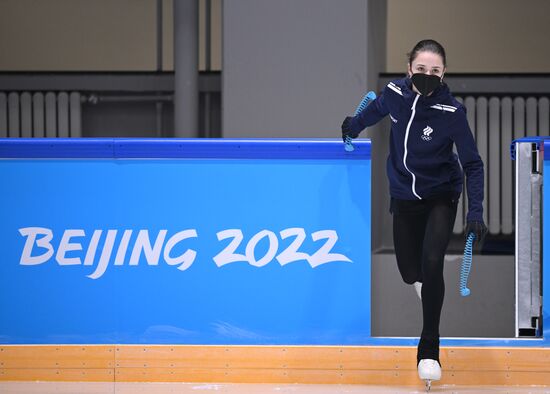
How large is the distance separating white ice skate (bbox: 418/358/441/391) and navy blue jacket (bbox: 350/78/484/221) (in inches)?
20.0

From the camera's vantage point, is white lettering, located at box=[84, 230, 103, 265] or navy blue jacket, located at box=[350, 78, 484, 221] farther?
white lettering, located at box=[84, 230, 103, 265]

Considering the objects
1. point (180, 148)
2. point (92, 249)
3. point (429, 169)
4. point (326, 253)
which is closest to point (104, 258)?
point (92, 249)

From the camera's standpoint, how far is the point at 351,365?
3.39 metres

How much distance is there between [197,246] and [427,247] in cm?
87

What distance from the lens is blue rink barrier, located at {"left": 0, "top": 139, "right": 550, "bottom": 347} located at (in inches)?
135

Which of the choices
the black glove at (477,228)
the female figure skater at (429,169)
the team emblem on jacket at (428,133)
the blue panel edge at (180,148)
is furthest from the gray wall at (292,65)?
the black glove at (477,228)

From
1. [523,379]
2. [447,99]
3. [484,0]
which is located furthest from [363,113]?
[484,0]

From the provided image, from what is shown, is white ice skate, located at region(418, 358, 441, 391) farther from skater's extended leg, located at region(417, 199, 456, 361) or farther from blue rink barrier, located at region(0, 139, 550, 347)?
blue rink barrier, located at region(0, 139, 550, 347)

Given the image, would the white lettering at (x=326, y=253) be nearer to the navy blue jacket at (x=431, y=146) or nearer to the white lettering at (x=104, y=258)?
the navy blue jacket at (x=431, y=146)

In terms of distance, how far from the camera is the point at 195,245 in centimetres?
345

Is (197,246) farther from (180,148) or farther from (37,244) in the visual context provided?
(37,244)

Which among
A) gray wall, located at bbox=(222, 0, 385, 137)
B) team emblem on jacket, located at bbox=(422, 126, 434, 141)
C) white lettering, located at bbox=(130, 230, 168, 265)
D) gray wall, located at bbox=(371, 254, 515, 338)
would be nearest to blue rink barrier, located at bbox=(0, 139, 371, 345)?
white lettering, located at bbox=(130, 230, 168, 265)

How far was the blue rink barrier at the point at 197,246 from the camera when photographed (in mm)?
3432

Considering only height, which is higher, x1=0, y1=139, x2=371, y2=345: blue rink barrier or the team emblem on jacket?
the team emblem on jacket
